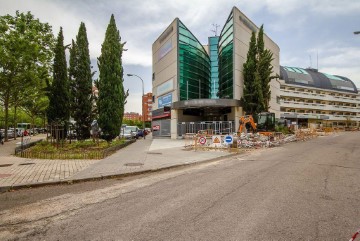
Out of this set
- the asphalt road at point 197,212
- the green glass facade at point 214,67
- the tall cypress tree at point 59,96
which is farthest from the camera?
the green glass facade at point 214,67

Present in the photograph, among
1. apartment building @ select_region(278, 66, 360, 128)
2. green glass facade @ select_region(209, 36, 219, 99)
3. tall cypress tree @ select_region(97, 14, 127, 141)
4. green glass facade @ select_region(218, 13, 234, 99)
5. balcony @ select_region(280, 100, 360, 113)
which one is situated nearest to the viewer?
tall cypress tree @ select_region(97, 14, 127, 141)

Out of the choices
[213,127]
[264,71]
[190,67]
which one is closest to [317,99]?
[264,71]

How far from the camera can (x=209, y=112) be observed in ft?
128

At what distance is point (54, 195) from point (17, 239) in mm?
2675

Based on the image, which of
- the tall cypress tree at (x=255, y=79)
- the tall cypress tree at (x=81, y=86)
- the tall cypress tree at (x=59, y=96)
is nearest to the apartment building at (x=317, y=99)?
the tall cypress tree at (x=255, y=79)

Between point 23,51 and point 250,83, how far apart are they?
84.1 ft

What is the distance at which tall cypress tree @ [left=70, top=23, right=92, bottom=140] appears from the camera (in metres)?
22.2

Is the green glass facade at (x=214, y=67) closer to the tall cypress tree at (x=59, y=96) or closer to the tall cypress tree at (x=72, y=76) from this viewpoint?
the tall cypress tree at (x=72, y=76)

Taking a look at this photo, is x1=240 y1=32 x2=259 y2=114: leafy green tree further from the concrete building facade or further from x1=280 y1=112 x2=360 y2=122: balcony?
x1=280 y1=112 x2=360 y2=122: balcony

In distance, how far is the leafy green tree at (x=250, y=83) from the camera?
3291 cm

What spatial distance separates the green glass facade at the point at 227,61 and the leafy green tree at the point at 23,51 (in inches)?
883

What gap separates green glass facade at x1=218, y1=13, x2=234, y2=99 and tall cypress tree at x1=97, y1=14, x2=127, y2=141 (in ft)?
63.6

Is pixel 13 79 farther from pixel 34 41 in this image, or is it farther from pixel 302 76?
pixel 302 76

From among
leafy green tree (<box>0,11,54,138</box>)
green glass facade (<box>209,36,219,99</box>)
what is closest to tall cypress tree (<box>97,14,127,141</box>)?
leafy green tree (<box>0,11,54,138</box>)
